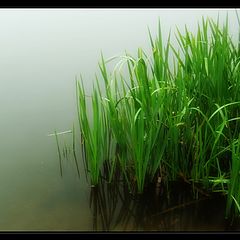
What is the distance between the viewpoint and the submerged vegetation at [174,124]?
1.25m

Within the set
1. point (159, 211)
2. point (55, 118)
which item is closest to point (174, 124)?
point (159, 211)

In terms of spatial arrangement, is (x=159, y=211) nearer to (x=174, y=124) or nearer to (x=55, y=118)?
(x=174, y=124)

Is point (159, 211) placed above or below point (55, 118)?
below

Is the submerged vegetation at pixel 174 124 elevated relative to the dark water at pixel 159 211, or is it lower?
elevated

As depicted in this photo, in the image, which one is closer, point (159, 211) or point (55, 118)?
point (159, 211)

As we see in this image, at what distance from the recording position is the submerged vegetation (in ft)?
4.10

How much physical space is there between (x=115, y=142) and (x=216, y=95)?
16.1 inches

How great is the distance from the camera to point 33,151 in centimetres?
151

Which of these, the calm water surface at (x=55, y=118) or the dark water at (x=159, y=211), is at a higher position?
the calm water surface at (x=55, y=118)

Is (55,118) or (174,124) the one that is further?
(55,118)

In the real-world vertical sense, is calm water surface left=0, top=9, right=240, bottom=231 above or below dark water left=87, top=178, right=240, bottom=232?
above

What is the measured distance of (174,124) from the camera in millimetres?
1258
